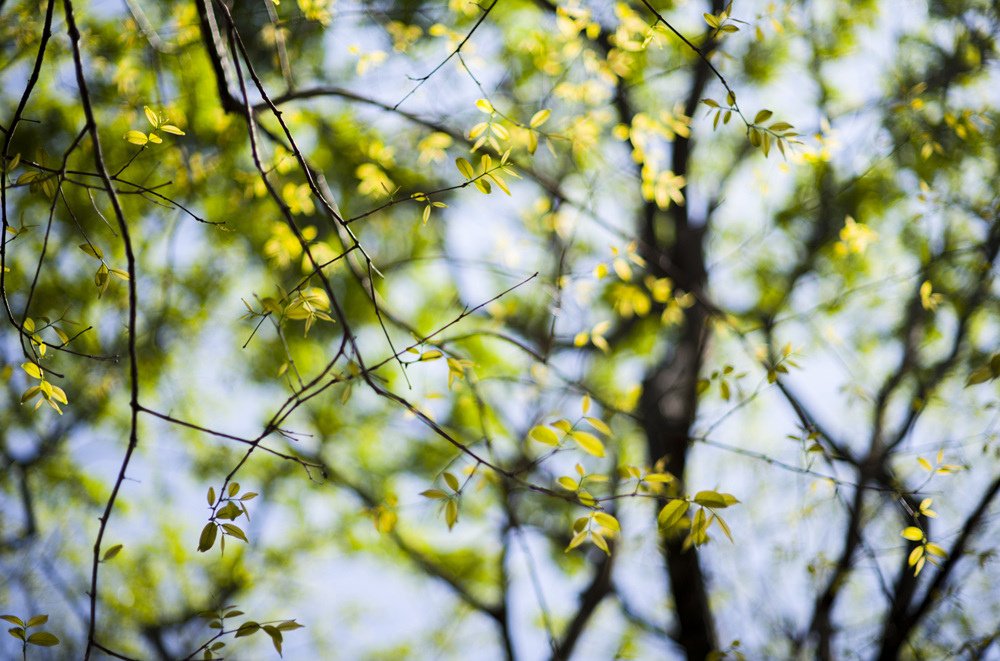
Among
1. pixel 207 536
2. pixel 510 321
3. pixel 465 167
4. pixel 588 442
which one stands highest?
pixel 510 321

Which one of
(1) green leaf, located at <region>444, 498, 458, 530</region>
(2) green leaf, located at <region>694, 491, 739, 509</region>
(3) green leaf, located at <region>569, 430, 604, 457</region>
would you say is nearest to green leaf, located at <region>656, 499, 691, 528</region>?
(2) green leaf, located at <region>694, 491, 739, 509</region>

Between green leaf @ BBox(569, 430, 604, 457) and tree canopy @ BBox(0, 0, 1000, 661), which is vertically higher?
tree canopy @ BBox(0, 0, 1000, 661)

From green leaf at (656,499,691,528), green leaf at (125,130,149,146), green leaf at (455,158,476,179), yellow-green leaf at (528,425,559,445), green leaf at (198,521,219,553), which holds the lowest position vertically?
green leaf at (198,521,219,553)

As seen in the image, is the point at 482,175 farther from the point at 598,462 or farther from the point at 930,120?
the point at 598,462

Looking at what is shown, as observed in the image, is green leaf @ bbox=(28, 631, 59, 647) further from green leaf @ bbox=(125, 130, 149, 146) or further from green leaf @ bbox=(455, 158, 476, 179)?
green leaf @ bbox=(455, 158, 476, 179)

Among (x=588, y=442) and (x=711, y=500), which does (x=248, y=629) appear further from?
(x=711, y=500)

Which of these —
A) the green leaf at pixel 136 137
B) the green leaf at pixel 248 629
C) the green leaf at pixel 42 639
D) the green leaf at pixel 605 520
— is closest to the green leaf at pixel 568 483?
the green leaf at pixel 605 520

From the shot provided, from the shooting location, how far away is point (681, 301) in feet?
8.63

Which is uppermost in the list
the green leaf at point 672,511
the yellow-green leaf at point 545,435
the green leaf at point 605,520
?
the yellow-green leaf at point 545,435

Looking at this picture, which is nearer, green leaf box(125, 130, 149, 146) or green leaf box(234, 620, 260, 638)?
green leaf box(234, 620, 260, 638)

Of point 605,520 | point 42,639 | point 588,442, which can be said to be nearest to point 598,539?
point 605,520

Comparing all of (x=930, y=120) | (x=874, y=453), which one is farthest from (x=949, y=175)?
(x=874, y=453)

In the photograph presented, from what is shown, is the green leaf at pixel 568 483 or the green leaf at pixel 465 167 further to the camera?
the green leaf at pixel 465 167

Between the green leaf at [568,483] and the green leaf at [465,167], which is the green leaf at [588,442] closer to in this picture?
the green leaf at [568,483]
